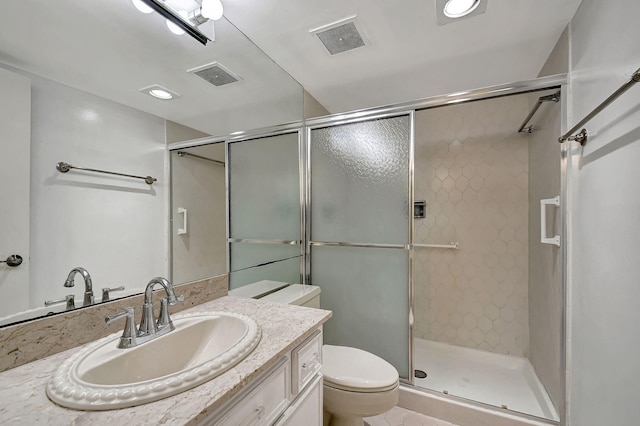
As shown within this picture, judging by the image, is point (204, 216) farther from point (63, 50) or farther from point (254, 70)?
point (254, 70)

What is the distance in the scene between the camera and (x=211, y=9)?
1.21 m

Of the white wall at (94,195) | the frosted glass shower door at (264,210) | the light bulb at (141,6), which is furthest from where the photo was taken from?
the frosted glass shower door at (264,210)

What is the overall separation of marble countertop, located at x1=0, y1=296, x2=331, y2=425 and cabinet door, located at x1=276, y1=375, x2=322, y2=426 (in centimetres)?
22

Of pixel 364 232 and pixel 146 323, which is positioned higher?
pixel 364 232

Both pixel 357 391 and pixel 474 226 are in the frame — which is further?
pixel 474 226

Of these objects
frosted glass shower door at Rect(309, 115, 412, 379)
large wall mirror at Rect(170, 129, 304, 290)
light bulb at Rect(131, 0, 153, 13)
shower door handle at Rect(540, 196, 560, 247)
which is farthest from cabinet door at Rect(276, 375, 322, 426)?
light bulb at Rect(131, 0, 153, 13)

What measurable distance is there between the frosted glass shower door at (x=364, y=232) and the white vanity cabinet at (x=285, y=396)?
82 centimetres

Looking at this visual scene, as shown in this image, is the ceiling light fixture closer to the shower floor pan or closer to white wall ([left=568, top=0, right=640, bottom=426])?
white wall ([left=568, top=0, right=640, bottom=426])

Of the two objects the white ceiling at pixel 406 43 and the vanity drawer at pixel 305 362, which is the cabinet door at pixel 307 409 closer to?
the vanity drawer at pixel 305 362

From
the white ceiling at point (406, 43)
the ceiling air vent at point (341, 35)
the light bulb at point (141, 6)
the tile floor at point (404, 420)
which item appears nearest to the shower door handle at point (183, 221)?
the light bulb at point (141, 6)

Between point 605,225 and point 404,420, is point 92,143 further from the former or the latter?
point 404,420

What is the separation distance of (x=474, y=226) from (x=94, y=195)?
2563 millimetres

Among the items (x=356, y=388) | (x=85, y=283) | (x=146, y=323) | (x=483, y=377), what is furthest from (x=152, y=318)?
(x=483, y=377)

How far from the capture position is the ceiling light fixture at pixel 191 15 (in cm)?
102
